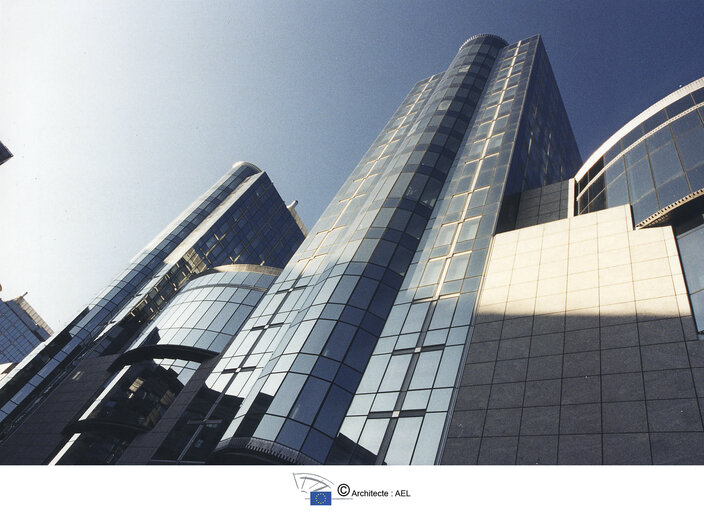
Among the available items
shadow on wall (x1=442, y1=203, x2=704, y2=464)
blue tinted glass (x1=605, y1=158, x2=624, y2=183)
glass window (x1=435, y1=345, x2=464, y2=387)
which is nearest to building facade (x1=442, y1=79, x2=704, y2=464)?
shadow on wall (x1=442, y1=203, x2=704, y2=464)

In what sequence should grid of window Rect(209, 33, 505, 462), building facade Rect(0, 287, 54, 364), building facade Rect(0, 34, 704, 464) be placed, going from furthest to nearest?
building facade Rect(0, 287, 54, 364) < grid of window Rect(209, 33, 505, 462) < building facade Rect(0, 34, 704, 464)

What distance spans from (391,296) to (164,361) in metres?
22.2

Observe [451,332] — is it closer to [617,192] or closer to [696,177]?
[696,177]

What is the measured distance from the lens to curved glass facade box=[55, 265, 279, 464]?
3226cm

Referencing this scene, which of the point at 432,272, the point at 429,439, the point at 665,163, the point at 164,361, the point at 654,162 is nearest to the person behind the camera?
the point at 429,439

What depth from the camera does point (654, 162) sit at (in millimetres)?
23500

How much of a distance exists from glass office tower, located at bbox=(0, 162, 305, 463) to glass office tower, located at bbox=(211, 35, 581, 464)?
1302 cm

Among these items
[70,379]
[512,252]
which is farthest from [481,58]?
[70,379]

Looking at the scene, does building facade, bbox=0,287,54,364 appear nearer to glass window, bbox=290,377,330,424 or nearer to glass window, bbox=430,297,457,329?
glass window, bbox=290,377,330,424

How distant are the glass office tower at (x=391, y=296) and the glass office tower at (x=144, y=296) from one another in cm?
1302
